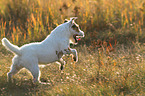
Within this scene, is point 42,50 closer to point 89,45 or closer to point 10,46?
point 10,46

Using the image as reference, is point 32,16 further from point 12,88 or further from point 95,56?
point 12,88

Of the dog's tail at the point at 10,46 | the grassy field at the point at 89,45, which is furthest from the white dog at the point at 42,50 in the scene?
the grassy field at the point at 89,45

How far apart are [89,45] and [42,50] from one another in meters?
3.26

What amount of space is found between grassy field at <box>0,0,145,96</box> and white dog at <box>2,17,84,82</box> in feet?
1.26

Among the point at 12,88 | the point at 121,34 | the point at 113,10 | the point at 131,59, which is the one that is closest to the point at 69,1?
the point at 113,10

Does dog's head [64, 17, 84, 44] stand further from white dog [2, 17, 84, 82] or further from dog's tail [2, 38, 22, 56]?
dog's tail [2, 38, 22, 56]

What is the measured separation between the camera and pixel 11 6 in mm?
10258

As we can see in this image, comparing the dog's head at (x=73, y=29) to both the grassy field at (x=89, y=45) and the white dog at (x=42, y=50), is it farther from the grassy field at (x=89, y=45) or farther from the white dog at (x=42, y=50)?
the grassy field at (x=89, y=45)

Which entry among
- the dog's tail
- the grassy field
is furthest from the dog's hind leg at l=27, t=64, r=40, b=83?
the dog's tail

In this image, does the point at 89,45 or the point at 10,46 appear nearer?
the point at 10,46

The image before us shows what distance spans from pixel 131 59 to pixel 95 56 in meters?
0.91

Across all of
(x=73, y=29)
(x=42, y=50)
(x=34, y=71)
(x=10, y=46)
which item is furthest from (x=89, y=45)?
(x=10, y=46)

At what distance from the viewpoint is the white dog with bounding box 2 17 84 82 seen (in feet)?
17.2

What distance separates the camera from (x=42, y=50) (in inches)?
214
